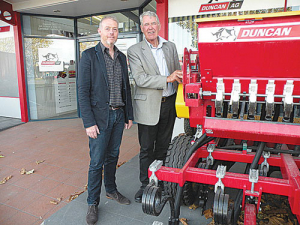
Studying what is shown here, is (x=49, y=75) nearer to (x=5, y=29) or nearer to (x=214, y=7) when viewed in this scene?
(x=5, y=29)

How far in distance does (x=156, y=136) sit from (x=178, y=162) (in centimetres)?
60

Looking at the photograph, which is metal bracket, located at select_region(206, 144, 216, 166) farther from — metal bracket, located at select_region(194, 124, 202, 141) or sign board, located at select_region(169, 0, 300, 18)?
sign board, located at select_region(169, 0, 300, 18)

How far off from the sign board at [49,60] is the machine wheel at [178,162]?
5621 millimetres

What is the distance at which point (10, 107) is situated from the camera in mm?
7461

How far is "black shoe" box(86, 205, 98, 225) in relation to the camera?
7.93 ft

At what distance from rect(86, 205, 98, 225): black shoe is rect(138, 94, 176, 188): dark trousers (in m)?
0.63

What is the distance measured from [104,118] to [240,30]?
4.69 feet

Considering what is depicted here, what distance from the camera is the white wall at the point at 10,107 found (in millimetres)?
7320

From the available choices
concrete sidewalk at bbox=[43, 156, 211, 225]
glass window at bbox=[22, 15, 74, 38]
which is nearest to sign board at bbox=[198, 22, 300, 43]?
concrete sidewalk at bbox=[43, 156, 211, 225]

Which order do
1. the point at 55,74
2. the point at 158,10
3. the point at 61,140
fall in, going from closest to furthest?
1. the point at 158,10
2. the point at 61,140
3. the point at 55,74

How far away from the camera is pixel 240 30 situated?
5.52 feet

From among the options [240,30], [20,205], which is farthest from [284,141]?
[20,205]

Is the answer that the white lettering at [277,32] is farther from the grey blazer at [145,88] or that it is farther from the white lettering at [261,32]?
the grey blazer at [145,88]

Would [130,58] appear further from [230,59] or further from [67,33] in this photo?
[67,33]
